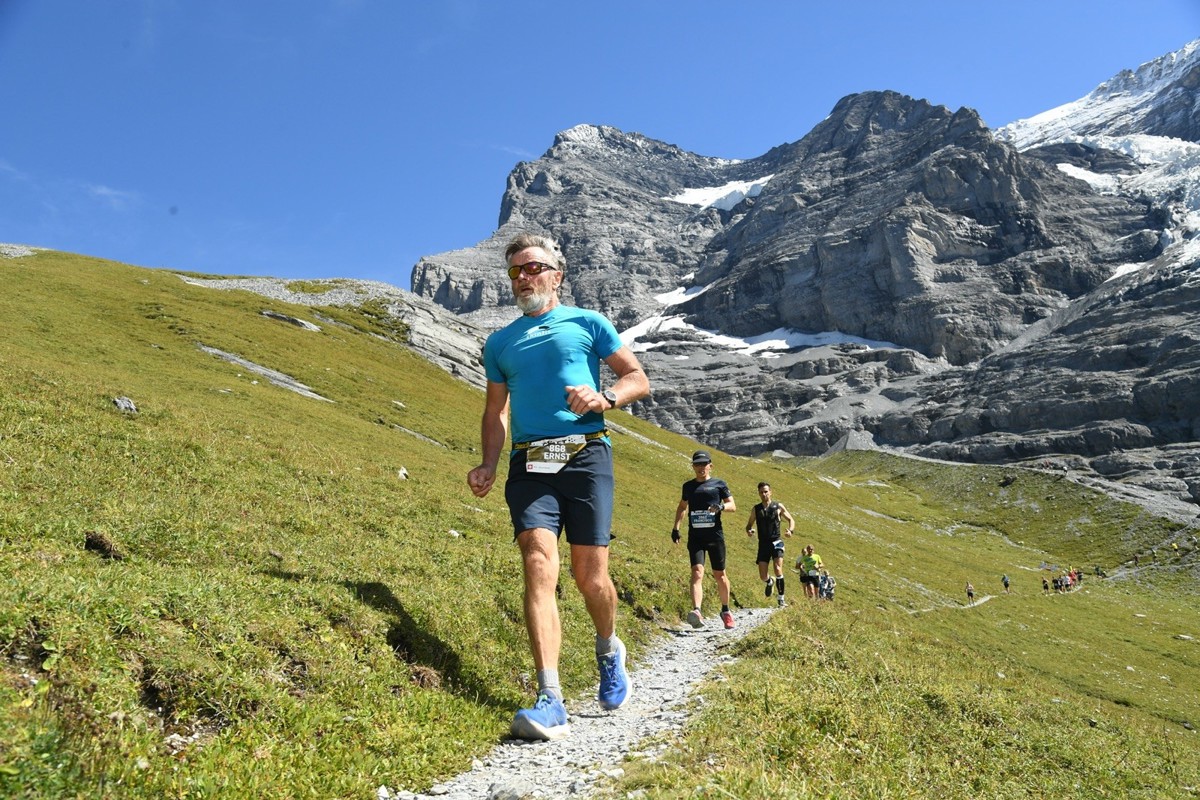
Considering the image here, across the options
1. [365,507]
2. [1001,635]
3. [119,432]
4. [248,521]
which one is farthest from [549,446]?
[1001,635]

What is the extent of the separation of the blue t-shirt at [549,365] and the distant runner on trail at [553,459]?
0.01m

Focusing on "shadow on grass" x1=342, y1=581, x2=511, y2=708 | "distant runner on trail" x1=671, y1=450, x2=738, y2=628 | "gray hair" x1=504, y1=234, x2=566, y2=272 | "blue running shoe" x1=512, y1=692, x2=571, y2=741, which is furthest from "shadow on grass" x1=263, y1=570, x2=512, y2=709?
"distant runner on trail" x1=671, y1=450, x2=738, y2=628

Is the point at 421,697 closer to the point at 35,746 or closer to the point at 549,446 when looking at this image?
the point at 549,446

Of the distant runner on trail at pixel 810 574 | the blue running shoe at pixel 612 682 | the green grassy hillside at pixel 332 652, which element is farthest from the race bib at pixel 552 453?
the distant runner on trail at pixel 810 574

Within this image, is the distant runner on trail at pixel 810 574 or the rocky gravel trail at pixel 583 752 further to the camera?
the distant runner on trail at pixel 810 574

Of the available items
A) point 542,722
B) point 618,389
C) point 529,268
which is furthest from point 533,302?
point 542,722

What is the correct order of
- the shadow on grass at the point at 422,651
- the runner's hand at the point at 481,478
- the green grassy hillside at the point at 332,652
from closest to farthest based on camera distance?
1. the green grassy hillside at the point at 332,652
2. the shadow on grass at the point at 422,651
3. the runner's hand at the point at 481,478

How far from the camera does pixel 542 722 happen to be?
20.1ft

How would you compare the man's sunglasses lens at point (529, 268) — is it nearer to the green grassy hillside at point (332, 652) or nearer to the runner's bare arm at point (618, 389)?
the runner's bare arm at point (618, 389)

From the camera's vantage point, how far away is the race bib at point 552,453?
660 cm

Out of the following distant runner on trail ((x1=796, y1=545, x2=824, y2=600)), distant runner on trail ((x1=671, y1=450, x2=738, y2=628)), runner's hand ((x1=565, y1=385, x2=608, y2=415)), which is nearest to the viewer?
runner's hand ((x1=565, y1=385, x2=608, y2=415))

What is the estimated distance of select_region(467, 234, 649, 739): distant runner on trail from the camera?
6422 mm

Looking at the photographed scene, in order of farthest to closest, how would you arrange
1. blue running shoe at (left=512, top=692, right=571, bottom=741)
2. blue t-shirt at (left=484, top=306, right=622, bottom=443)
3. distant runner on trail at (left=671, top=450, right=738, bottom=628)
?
distant runner on trail at (left=671, top=450, right=738, bottom=628)
blue t-shirt at (left=484, top=306, right=622, bottom=443)
blue running shoe at (left=512, top=692, right=571, bottom=741)

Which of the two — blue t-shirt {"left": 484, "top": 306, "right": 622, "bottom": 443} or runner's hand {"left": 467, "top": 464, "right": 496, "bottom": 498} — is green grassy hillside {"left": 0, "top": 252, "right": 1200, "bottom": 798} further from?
blue t-shirt {"left": 484, "top": 306, "right": 622, "bottom": 443}
